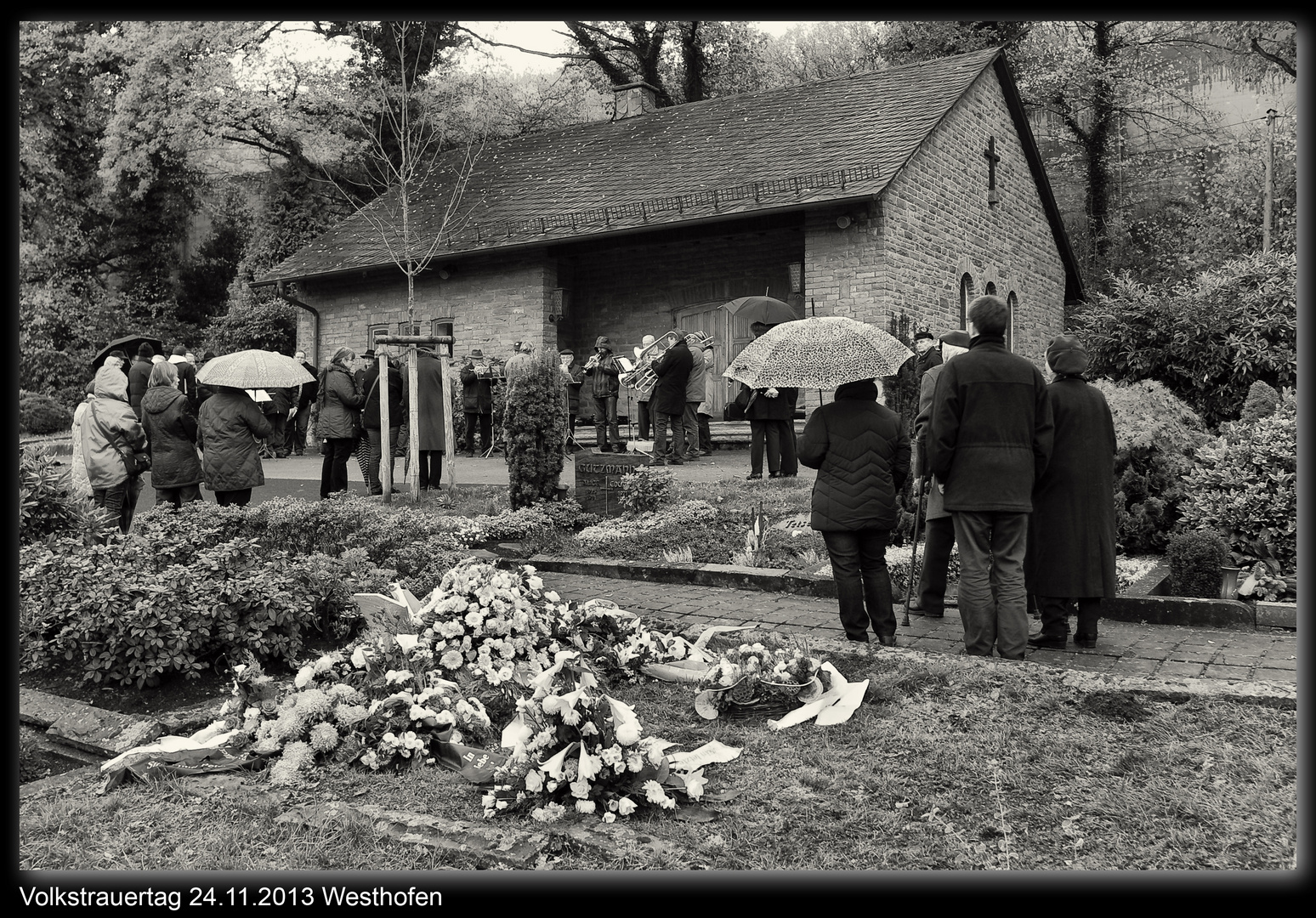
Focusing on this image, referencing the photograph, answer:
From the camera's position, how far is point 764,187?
1697 cm

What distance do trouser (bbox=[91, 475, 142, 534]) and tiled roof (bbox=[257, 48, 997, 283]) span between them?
406 inches

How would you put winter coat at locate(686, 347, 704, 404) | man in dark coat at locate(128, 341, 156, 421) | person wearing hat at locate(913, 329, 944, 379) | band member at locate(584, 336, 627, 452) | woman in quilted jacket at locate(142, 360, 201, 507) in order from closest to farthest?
woman in quilted jacket at locate(142, 360, 201, 507), person wearing hat at locate(913, 329, 944, 379), man in dark coat at locate(128, 341, 156, 421), winter coat at locate(686, 347, 704, 404), band member at locate(584, 336, 627, 452)

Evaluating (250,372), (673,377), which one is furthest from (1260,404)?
(250,372)

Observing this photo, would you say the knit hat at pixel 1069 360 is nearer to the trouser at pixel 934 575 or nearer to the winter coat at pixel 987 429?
the winter coat at pixel 987 429

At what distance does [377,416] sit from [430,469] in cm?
101

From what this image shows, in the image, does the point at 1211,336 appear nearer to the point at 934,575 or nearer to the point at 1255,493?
the point at 1255,493

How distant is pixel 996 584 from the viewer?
5.74 meters

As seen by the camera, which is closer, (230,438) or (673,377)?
(230,438)

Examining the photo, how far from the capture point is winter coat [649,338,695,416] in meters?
13.3

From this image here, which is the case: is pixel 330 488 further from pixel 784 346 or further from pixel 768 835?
pixel 768 835

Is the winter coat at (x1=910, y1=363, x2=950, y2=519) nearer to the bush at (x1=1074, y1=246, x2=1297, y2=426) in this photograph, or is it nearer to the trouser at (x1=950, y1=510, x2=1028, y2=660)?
the trouser at (x1=950, y1=510, x2=1028, y2=660)

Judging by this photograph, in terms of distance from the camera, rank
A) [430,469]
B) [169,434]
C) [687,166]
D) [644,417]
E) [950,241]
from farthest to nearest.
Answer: [687,166], [950,241], [644,417], [430,469], [169,434]

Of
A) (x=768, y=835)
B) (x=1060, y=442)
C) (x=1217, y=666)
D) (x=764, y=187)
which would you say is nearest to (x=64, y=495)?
(x=768, y=835)

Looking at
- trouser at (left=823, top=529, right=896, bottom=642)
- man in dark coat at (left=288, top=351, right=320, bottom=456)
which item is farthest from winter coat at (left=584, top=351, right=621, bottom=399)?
trouser at (left=823, top=529, right=896, bottom=642)
